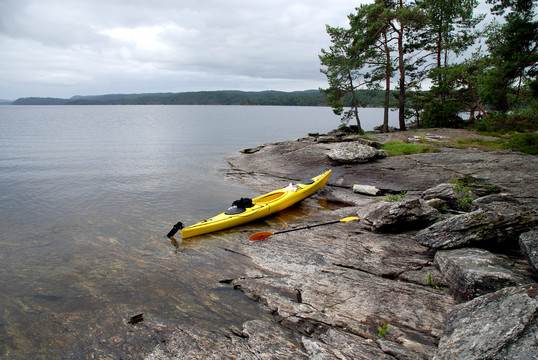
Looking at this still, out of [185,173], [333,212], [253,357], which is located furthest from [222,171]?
[253,357]

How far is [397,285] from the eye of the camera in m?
6.23

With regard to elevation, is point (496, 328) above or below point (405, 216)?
above

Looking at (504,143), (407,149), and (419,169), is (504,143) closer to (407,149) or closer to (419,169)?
(407,149)

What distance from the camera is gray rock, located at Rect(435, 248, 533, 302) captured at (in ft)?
16.4

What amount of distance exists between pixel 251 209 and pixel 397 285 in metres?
5.70

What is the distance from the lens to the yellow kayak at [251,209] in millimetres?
9828

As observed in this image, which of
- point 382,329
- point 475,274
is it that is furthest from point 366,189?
point 382,329

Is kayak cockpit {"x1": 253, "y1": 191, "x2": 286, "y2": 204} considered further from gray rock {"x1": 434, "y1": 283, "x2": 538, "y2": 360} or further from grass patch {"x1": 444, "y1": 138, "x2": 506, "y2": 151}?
grass patch {"x1": 444, "y1": 138, "x2": 506, "y2": 151}

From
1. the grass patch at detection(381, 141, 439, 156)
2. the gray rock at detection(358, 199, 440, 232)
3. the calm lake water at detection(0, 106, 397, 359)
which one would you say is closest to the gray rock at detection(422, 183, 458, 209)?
the gray rock at detection(358, 199, 440, 232)

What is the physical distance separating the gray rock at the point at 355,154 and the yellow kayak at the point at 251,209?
4289mm

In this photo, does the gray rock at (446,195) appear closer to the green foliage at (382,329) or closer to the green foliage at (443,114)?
the green foliage at (382,329)

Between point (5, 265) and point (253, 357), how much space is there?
282 inches

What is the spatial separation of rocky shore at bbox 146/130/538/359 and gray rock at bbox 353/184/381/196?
59.3 inches

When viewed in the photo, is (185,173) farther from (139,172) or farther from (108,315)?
(108,315)
